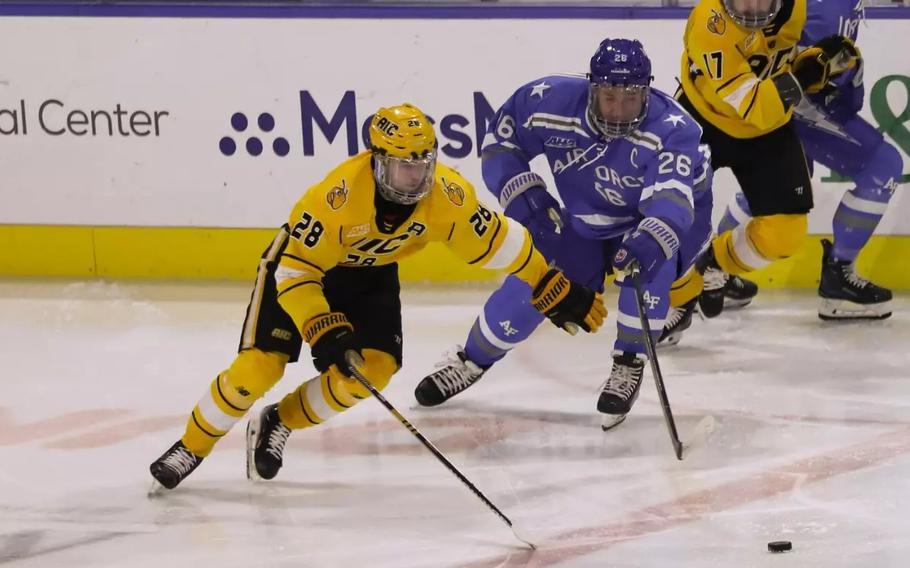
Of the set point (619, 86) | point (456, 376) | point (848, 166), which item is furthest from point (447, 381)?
point (848, 166)

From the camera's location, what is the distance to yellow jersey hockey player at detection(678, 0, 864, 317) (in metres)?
4.70

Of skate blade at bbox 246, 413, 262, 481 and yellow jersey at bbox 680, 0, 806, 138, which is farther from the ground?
yellow jersey at bbox 680, 0, 806, 138

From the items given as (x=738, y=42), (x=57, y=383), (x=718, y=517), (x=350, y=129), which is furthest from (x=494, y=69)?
(x=718, y=517)

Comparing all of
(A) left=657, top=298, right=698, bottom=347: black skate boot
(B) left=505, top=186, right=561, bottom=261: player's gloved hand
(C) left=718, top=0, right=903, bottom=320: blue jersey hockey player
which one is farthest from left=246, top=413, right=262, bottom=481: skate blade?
(C) left=718, top=0, right=903, bottom=320: blue jersey hockey player

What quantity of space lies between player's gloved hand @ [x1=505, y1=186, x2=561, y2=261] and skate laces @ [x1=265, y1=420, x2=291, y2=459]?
37.9 inches

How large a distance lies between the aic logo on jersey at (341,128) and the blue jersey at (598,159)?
119cm

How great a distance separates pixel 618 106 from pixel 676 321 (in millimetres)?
1148

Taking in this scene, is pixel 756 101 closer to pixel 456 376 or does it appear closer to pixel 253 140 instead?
pixel 456 376

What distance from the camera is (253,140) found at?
5785 mm

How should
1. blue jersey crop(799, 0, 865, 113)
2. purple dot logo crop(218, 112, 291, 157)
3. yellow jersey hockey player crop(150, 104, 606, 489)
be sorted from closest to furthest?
yellow jersey hockey player crop(150, 104, 606, 489) < blue jersey crop(799, 0, 865, 113) < purple dot logo crop(218, 112, 291, 157)

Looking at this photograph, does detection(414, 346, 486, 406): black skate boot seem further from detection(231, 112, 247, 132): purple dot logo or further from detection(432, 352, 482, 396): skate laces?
detection(231, 112, 247, 132): purple dot logo

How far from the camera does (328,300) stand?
377cm

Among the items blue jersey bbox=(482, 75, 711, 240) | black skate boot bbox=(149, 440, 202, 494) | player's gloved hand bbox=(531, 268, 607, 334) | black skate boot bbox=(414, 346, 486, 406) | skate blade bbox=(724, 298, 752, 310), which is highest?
blue jersey bbox=(482, 75, 711, 240)

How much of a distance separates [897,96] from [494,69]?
1.55 m
